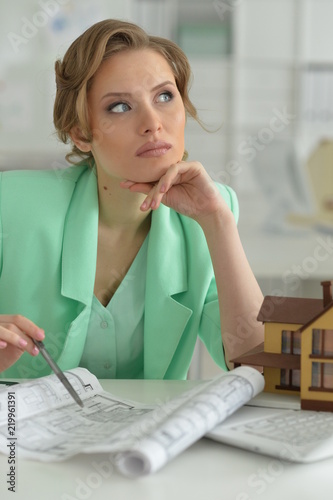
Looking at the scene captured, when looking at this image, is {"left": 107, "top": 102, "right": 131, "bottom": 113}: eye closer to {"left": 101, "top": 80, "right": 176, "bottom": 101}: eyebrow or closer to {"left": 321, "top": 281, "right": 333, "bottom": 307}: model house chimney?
{"left": 101, "top": 80, "right": 176, "bottom": 101}: eyebrow

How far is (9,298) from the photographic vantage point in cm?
143

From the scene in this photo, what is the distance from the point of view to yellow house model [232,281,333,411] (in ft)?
3.04

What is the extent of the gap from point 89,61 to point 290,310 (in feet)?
2.31

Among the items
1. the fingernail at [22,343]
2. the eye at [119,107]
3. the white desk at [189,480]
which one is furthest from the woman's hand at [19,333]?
the eye at [119,107]

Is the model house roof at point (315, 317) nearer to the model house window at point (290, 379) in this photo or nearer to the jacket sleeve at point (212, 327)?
the model house window at point (290, 379)

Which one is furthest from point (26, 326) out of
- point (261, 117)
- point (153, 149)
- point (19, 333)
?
point (261, 117)

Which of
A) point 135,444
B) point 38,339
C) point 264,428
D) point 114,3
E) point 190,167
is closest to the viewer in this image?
point 135,444

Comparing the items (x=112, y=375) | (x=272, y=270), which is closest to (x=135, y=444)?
(x=112, y=375)

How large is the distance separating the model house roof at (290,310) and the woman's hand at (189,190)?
385 millimetres

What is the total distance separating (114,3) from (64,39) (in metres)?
0.34

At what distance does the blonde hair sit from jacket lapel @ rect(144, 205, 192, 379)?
0.30m

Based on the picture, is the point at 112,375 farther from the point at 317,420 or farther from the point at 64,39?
the point at 64,39

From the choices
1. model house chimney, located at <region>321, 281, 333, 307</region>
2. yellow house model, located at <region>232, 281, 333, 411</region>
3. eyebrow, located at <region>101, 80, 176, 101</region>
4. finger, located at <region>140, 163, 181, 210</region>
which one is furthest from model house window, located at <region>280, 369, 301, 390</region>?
eyebrow, located at <region>101, 80, 176, 101</region>

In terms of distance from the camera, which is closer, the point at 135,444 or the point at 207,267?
the point at 135,444
